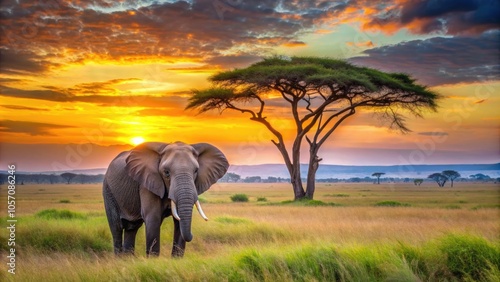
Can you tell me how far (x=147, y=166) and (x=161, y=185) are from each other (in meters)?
0.52

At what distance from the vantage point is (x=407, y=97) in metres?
33.7

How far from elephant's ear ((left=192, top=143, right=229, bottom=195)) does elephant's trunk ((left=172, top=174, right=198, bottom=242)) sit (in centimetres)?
85

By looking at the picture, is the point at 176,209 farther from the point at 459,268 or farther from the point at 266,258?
A: the point at 459,268

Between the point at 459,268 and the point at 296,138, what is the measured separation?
23941 millimetres

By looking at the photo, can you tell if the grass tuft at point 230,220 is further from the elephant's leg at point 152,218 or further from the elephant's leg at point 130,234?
the elephant's leg at point 152,218

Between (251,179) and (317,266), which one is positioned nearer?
(317,266)

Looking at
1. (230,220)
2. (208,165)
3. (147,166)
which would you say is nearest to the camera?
(147,166)

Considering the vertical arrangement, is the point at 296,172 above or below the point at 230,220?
above

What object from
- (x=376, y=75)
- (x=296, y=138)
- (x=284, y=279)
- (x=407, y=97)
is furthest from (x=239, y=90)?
(x=284, y=279)

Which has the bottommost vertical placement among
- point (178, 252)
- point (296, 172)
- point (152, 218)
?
point (178, 252)

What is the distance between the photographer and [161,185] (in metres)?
10.2

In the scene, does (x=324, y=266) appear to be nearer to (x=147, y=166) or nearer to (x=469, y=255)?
(x=469, y=255)

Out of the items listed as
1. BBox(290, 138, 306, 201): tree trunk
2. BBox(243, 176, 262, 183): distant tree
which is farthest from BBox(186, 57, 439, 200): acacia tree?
BBox(243, 176, 262, 183): distant tree

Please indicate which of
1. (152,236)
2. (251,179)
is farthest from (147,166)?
(251,179)
